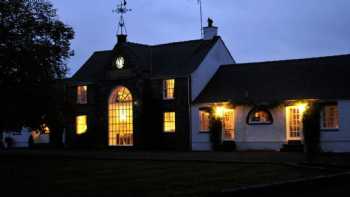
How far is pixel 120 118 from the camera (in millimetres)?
45062

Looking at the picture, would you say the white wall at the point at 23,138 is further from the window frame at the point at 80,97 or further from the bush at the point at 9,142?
the window frame at the point at 80,97

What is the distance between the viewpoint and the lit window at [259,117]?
38.8 metres

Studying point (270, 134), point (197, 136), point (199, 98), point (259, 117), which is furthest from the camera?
point (199, 98)

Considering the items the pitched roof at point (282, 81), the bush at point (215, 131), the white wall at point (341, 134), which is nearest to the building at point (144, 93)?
the pitched roof at point (282, 81)

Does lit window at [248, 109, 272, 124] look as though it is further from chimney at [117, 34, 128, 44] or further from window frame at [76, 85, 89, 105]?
window frame at [76, 85, 89, 105]

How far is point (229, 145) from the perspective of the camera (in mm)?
39719

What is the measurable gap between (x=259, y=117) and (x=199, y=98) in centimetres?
497

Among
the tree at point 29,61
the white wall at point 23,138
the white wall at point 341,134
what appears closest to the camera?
the tree at point 29,61

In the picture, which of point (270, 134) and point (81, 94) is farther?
point (81, 94)

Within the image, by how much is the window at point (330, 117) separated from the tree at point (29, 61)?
15802 millimetres

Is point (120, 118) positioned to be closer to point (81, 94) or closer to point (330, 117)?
point (81, 94)

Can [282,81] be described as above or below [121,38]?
below

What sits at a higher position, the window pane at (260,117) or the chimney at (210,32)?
the chimney at (210,32)

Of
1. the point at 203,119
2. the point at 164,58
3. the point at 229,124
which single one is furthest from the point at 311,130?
the point at 164,58
